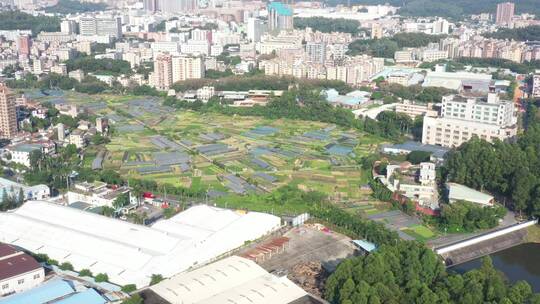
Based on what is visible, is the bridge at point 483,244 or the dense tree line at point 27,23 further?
the dense tree line at point 27,23

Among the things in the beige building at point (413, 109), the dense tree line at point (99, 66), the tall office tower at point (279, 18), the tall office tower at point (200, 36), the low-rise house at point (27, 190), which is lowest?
the low-rise house at point (27, 190)

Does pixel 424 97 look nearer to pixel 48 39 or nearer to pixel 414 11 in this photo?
pixel 48 39

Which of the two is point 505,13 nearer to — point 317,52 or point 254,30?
point 254,30

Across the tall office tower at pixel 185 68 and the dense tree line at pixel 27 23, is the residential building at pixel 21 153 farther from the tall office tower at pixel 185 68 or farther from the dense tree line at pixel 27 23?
the dense tree line at pixel 27 23

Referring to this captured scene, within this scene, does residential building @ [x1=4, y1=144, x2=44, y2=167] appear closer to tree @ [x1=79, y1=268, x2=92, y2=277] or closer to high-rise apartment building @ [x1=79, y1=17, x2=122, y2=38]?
tree @ [x1=79, y1=268, x2=92, y2=277]

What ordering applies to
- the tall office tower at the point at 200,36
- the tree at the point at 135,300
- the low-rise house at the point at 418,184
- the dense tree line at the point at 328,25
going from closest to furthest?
the tree at the point at 135,300 < the low-rise house at the point at 418,184 < the tall office tower at the point at 200,36 < the dense tree line at the point at 328,25

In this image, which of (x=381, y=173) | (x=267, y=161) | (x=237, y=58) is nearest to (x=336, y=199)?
(x=381, y=173)

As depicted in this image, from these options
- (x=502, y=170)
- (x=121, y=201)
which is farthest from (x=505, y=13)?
(x=121, y=201)

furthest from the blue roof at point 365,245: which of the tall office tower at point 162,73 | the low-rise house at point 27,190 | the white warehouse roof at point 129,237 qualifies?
the tall office tower at point 162,73
